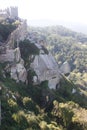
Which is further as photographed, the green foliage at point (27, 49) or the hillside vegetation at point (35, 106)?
the green foliage at point (27, 49)

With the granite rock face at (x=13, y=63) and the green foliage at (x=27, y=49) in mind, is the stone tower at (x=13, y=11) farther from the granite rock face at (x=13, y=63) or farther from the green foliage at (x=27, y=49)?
the granite rock face at (x=13, y=63)

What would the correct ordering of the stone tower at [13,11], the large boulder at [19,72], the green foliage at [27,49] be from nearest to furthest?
the large boulder at [19,72] < the green foliage at [27,49] < the stone tower at [13,11]

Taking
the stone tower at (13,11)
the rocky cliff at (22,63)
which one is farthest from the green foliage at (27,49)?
the stone tower at (13,11)

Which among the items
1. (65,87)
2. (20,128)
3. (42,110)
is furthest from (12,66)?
(20,128)

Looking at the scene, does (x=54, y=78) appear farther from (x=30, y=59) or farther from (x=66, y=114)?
(x=66, y=114)

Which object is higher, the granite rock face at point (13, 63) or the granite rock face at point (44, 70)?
the granite rock face at point (13, 63)

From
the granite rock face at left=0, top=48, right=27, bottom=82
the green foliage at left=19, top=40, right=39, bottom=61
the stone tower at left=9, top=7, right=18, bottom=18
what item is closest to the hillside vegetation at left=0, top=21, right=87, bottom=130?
the green foliage at left=19, top=40, right=39, bottom=61

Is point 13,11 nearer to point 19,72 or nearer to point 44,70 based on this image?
point 44,70

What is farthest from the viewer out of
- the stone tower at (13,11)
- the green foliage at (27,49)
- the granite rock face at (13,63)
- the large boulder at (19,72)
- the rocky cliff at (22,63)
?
the stone tower at (13,11)
